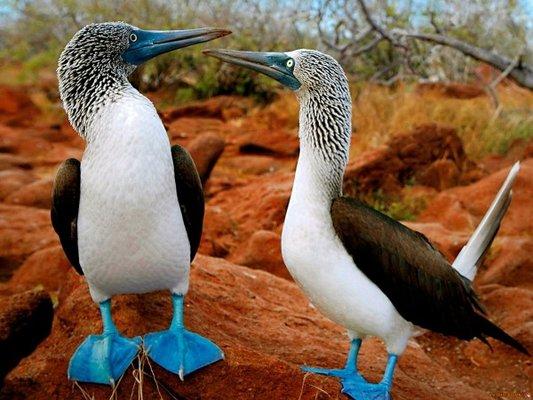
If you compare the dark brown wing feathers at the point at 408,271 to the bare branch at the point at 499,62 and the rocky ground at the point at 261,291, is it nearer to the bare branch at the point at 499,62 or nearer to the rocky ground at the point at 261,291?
the rocky ground at the point at 261,291

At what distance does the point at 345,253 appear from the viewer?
2.93 meters

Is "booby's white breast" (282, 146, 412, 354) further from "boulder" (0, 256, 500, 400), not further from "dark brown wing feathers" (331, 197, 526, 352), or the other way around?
"boulder" (0, 256, 500, 400)

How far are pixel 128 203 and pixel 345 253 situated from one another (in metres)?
0.87

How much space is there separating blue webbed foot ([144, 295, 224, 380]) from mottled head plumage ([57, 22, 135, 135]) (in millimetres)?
916

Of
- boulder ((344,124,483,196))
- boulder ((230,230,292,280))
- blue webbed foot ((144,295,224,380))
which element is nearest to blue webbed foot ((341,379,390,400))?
blue webbed foot ((144,295,224,380))

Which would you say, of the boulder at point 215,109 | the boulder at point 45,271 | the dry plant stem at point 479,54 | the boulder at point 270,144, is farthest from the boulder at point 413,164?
the boulder at point 215,109

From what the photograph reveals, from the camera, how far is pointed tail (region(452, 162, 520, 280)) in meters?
3.38

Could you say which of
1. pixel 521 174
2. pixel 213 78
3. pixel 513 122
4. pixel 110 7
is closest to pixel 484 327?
pixel 521 174

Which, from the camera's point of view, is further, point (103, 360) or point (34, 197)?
point (34, 197)

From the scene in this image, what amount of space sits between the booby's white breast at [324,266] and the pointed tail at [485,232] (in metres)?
0.68

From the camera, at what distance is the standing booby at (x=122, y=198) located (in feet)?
9.39

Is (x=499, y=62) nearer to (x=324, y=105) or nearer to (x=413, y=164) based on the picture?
(x=413, y=164)

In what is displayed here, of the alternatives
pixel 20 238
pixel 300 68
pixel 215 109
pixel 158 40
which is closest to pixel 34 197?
pixel 20 238

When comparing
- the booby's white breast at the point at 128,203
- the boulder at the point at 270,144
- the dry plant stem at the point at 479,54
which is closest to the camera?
the booby's white breast at the point at 128,203
